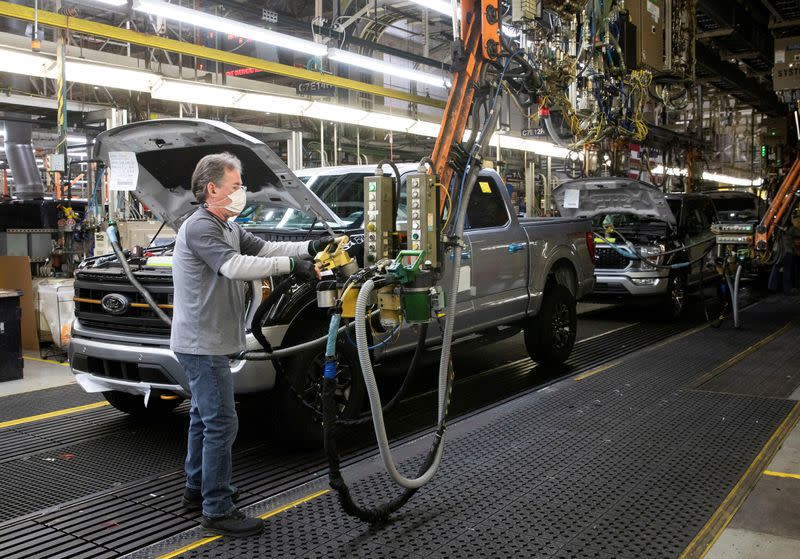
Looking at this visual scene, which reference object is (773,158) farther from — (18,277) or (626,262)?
(18,277)

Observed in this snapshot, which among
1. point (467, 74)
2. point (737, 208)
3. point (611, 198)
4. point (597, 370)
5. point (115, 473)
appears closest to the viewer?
point (115, 473)

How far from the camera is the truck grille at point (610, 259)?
9695 mm

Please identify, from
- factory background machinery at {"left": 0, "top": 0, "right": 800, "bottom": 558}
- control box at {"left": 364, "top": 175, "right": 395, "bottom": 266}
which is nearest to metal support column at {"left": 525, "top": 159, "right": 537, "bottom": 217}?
factory background machinery at {"left": 0, "top": 0, "right": 800, "bottom": 558}

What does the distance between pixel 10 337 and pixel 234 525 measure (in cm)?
430

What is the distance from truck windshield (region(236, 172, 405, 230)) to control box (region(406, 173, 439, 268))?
165cm

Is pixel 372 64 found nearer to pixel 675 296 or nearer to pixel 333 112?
pixel 333 112

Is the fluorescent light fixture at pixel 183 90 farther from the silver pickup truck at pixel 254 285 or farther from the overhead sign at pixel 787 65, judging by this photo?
the overhead sign at pixel 787 65

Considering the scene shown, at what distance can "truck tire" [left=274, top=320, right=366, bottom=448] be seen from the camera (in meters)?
4.09

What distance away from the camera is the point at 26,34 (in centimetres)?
1107

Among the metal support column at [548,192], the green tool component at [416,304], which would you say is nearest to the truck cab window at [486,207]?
the green tool component at [416,304]

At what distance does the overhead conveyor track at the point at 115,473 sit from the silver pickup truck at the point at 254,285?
0.30m

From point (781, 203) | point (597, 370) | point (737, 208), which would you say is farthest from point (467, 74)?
point (737, 208)

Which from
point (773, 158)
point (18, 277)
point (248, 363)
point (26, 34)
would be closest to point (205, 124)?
point (248, 363)

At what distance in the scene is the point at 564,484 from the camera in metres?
3.80
